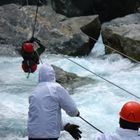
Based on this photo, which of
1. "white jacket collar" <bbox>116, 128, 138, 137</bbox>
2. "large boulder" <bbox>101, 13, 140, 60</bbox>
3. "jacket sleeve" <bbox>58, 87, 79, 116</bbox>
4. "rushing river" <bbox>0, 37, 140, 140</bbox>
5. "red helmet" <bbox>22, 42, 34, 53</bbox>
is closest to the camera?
"white jacket collar" <bbox>116, 128, 138, 137</bbox>

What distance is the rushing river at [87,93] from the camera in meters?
7.88

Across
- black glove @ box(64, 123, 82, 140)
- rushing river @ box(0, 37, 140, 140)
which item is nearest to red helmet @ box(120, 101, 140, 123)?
black glove @ box(64, 123, 82, 140)

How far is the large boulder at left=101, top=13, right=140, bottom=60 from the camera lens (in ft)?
42.7

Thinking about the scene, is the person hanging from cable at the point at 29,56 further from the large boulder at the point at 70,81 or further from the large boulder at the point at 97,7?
the large boulder at the point at 97,7

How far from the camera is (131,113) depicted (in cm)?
338

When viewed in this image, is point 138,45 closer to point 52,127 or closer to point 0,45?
point 0,45

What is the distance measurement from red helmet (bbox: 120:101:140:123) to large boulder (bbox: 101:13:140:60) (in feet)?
31.3

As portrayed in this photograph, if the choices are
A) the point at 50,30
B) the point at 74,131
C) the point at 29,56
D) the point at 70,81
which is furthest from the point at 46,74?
the point at 50,30

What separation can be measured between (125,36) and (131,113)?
10.1m

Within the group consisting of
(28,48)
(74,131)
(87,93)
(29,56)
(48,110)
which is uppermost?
(48,110)

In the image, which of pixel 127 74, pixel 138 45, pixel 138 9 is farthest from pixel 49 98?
pixel 138 9

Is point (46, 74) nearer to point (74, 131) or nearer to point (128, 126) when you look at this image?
point (74, 131)

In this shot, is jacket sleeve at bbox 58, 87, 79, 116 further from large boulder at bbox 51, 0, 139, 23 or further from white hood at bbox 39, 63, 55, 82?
large boulder at bbox 51, 0, 139, 23

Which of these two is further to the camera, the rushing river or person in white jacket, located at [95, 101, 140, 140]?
the rushing river
